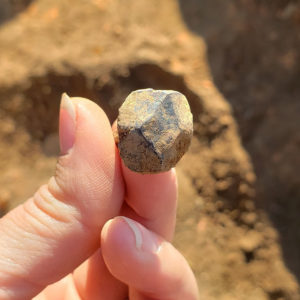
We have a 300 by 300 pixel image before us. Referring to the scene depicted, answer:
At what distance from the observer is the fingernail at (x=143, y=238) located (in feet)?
5.02

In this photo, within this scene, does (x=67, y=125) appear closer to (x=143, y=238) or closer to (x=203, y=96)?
(x=143, y=238)

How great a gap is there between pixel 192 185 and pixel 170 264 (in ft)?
3.36

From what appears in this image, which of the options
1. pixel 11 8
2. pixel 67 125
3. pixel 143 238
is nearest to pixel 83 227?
pixel 143 238

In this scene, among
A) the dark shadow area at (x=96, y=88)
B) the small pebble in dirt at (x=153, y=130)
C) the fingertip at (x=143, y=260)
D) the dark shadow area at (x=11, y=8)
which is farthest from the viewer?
the dark shadow area at (x=11, y=8)

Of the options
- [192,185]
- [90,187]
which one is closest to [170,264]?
[90,187]

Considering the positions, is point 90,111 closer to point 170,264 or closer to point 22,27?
point 170,264

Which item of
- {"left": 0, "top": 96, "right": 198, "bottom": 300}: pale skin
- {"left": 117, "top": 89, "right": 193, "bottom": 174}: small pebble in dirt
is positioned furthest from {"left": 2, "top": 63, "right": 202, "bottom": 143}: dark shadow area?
{"left": 117, "top": 89, "right": 193, "bottom": 174}: small pebble in dirt

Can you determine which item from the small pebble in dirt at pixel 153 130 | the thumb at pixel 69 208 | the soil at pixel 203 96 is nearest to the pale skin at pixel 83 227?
the thumb at pixel 69 208

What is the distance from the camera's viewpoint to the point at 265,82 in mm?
2838

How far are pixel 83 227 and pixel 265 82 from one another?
6.25ft

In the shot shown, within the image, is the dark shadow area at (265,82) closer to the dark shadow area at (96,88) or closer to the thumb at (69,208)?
the dark shadow area at (96,88)

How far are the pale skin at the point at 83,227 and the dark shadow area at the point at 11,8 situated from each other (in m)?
1.90

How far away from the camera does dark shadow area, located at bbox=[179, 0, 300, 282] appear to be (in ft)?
8.45

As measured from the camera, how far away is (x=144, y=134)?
1386mm
